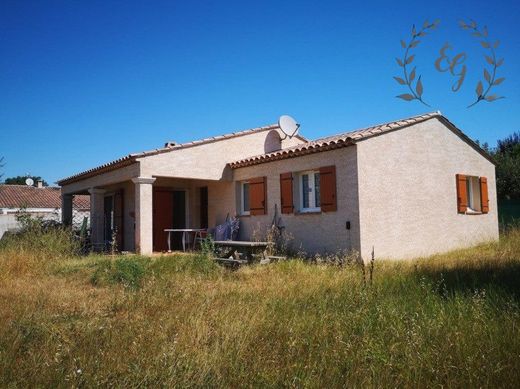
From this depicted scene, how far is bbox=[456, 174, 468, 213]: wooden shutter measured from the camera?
12.8 metres

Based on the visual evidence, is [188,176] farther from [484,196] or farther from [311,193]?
[484,196]

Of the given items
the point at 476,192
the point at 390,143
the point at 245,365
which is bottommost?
the point at 245,365

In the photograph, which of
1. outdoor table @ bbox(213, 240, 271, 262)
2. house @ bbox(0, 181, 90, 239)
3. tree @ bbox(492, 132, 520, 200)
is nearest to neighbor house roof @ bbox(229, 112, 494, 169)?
outdoor table @ bbox(213, 240, 271, 262)

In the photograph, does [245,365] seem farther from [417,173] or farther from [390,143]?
[417,173]

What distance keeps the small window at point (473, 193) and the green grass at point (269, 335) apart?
8596 millimetres

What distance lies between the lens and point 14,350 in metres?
3.49

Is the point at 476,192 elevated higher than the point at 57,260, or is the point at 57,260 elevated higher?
the point at 476,192

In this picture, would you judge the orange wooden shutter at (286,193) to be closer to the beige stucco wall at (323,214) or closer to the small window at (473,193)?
the beige stucco wall at (323,214)

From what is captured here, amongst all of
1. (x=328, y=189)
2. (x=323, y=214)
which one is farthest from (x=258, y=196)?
(x=328, y=189)

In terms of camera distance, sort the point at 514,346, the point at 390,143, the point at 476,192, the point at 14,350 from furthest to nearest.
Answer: the point at 476,192
the point at 390,143
the point at 14,350
the point at 514,346

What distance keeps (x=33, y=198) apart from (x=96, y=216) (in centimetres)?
1950

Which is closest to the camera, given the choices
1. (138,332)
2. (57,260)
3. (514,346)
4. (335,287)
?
(514,346)

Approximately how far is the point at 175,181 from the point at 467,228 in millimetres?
10236

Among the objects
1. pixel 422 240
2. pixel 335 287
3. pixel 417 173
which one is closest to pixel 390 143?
pixel 417 173
